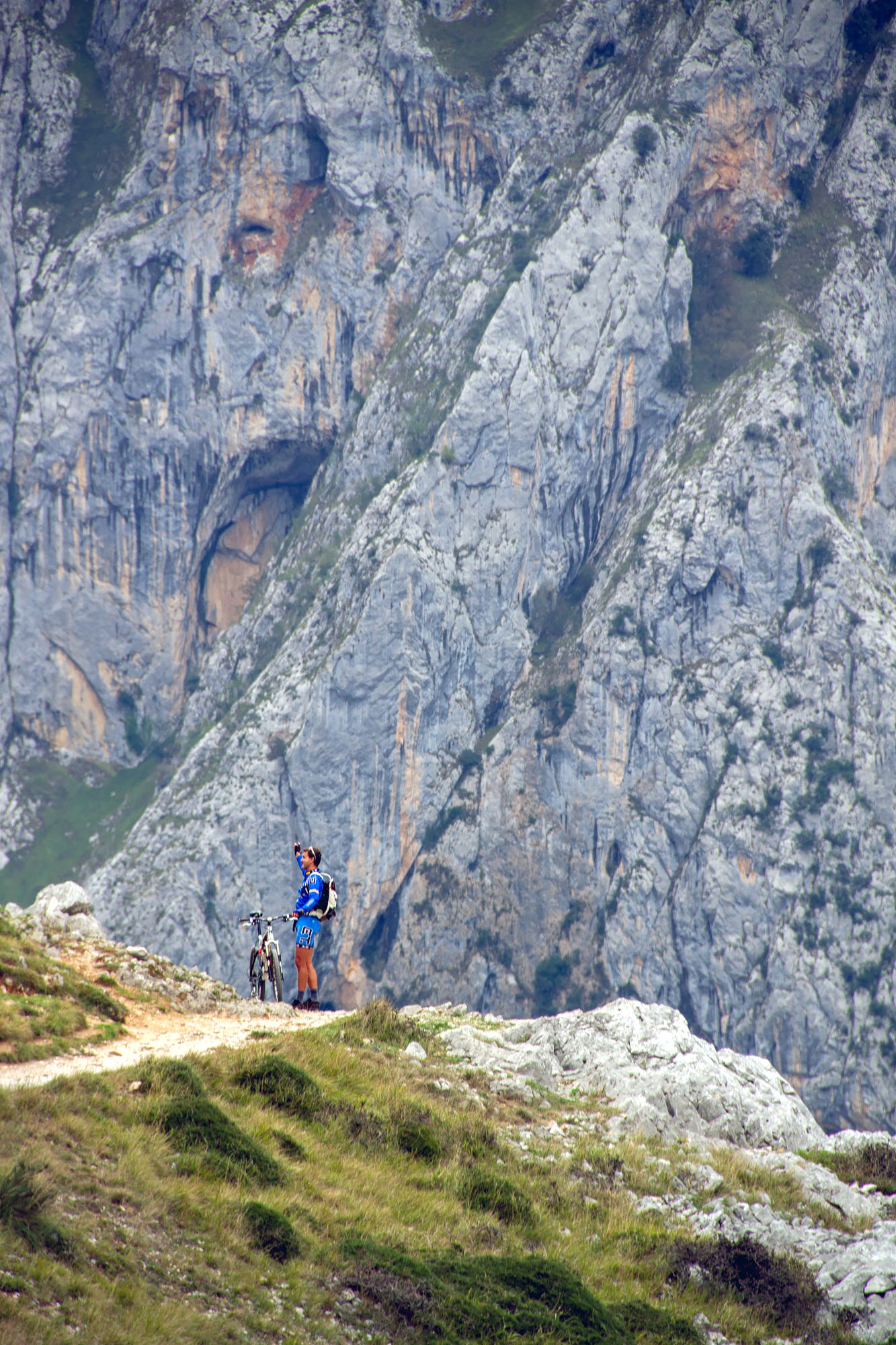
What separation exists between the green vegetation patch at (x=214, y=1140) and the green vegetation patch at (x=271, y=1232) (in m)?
0.81

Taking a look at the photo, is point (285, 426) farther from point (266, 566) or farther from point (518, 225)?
point (518, 225)

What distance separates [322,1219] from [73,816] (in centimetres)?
10337

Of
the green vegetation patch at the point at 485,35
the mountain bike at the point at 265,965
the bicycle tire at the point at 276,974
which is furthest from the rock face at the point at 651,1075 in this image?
the green vegetation patch at the point at 485,35

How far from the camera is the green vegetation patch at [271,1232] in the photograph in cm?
1255

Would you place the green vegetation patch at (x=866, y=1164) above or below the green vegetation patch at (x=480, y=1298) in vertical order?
below

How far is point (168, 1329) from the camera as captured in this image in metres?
10.4

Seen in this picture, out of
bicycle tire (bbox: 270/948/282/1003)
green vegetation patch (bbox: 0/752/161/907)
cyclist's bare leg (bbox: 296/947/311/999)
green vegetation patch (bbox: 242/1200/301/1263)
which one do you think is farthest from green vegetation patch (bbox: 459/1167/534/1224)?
green vegetation patch (bbox: 0/752/161/907)

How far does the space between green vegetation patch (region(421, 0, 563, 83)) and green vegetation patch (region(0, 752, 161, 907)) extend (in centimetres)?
7948

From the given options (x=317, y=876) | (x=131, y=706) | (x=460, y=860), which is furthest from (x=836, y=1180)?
(x=131, y=706)

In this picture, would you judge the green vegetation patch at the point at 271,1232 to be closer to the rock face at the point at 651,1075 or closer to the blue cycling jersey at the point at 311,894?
the rock face at the point at 651,1075

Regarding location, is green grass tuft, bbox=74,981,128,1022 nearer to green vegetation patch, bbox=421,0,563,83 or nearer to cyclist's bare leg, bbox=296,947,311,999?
cyclist's bare leg, bbox=296,947,311,999

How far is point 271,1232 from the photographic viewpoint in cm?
1265

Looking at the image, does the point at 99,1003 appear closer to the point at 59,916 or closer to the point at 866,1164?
the point at 59,916

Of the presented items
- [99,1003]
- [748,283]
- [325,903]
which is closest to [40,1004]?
[99,1003]
